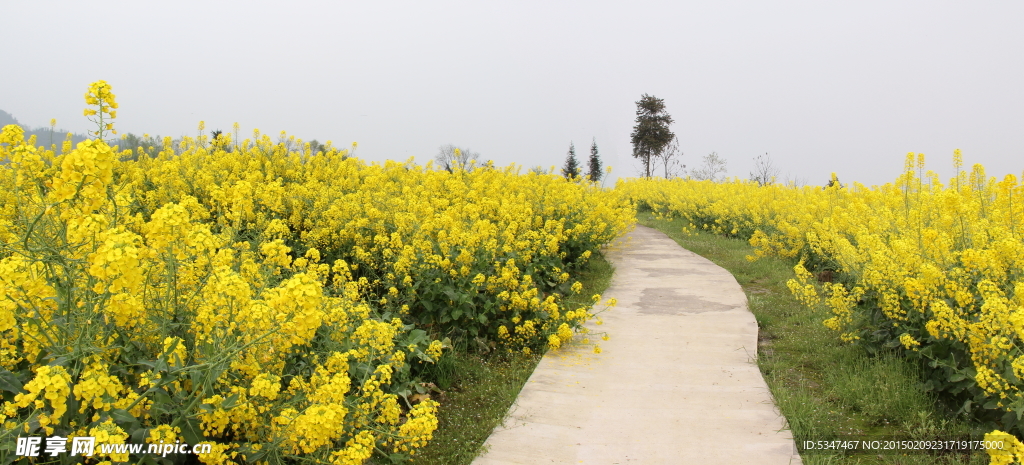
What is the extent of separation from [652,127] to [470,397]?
30.7 meters

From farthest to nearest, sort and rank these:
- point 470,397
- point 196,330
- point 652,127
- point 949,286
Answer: point 652,127 < point 470,397 < point 949,286 < point 196,330

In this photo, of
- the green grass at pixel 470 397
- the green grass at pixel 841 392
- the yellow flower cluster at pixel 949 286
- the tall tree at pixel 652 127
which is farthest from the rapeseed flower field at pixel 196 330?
the tall tree at pixel 652 127

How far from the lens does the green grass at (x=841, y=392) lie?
325cm

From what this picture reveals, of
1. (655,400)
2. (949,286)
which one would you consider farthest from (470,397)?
(949,286)

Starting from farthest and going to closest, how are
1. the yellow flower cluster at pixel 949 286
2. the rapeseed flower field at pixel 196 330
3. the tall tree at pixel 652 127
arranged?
1. the tall tree at pixel 652 127
2. the yellow flower cluster at pixel 949 286
3. the rapeseed flower field at pixel 196 330

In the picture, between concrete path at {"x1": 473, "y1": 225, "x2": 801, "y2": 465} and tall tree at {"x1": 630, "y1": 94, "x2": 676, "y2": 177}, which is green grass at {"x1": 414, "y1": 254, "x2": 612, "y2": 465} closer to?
concrete path at {"x1": 473, "y1": 225, "x2": 801, "y2": 465}

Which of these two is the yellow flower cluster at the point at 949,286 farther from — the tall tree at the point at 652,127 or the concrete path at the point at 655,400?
the tall tree at the point at 652,127

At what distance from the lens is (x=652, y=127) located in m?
33.0

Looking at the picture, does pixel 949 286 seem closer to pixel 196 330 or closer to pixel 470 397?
pixel 470 397

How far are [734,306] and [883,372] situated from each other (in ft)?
7.00

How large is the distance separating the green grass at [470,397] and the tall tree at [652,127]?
97.8 ft

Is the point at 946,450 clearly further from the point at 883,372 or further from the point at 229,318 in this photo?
the point at 229,318

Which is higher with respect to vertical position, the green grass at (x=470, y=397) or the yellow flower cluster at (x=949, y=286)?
the yellow flower cluster at (x=949, y=286)

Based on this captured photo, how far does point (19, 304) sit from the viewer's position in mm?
2150
